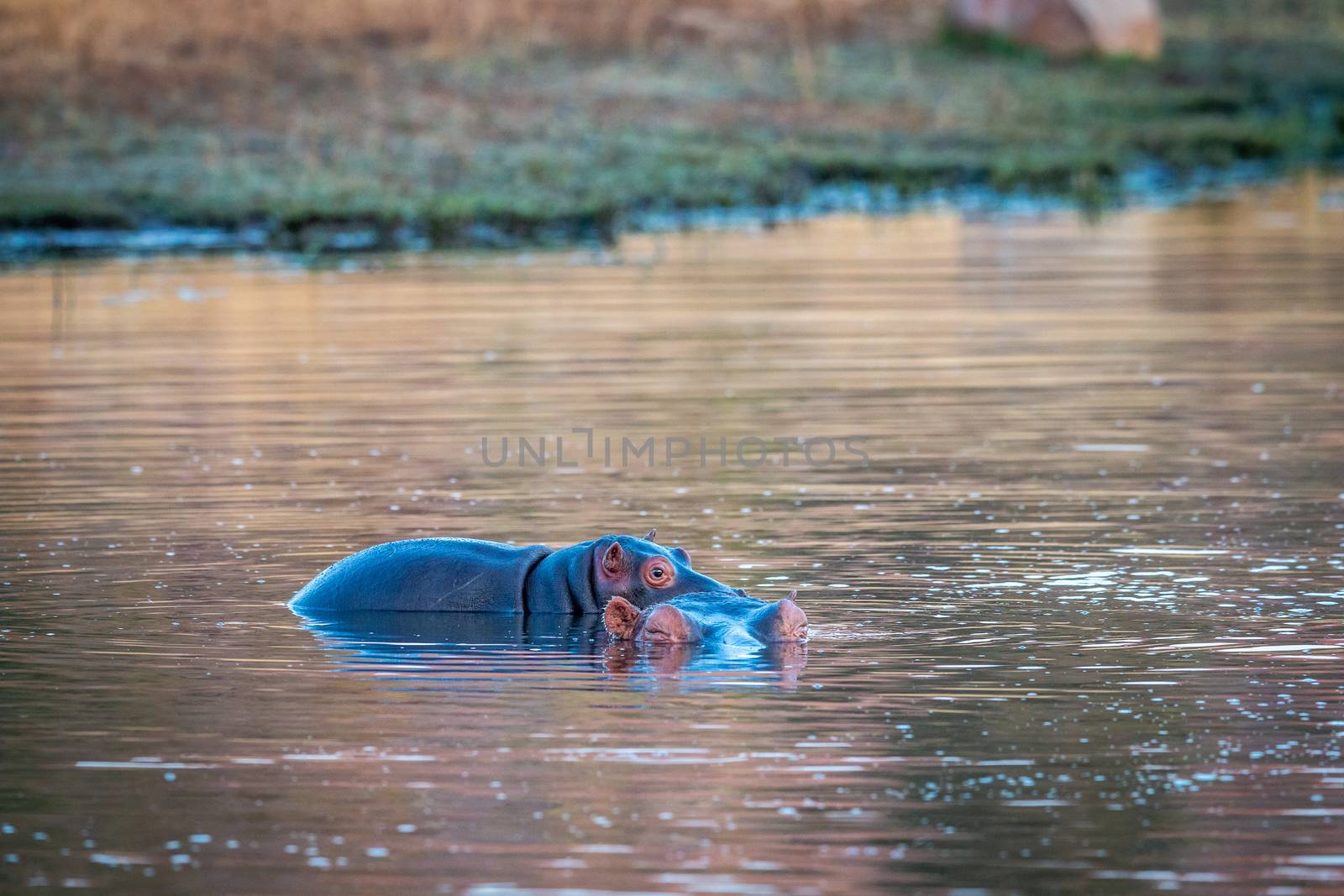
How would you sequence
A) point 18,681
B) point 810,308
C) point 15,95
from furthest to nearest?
point 15,95 → point 810,308 → point 18,681

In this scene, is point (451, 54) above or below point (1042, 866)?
above

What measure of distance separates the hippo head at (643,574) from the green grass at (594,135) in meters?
19.0

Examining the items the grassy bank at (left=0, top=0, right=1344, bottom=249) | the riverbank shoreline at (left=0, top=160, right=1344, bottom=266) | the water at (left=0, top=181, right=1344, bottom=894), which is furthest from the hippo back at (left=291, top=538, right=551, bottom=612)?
the grassy bank at (left=0, top=0, right=1344, bottom=249)

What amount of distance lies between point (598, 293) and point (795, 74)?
56.9 ft

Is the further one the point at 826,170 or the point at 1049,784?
the point at 826,170

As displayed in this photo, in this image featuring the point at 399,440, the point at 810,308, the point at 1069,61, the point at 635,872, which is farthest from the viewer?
the point at 1069,61

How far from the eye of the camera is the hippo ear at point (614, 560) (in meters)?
9.73

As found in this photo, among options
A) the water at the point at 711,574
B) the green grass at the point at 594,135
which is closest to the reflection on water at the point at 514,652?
the water at the point at 711,574

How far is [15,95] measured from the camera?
109ft

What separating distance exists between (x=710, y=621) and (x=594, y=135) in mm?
25636

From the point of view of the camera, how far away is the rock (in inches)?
1697

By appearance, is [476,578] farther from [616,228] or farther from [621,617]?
[616,228]

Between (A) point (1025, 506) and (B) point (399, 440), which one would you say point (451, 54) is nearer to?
(B) point (399, 440)

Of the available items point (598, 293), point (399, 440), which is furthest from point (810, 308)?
point (399, 440)
